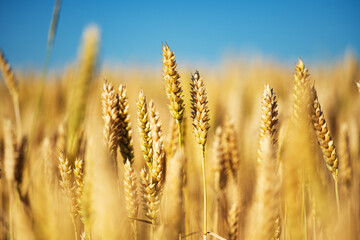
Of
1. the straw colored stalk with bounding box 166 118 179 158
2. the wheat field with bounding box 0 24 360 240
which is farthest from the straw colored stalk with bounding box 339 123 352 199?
the straw colored stalk with bounding box 166 118 179 158

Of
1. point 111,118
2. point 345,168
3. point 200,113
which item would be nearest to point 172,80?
point 200,113

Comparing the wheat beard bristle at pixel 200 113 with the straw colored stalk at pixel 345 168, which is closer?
the wheat beard bristle at pixel 200 113

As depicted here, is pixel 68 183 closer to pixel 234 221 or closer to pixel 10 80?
pixel 234 221

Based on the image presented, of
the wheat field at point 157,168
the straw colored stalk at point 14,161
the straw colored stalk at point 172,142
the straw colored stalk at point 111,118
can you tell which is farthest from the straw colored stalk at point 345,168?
the straw colored stalk at point 14,161

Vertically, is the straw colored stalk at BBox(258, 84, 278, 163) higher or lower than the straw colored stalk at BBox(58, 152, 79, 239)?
higher

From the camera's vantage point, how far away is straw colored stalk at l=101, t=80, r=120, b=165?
0.82 m

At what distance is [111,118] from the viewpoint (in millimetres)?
851

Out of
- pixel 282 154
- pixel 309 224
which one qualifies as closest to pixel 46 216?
pixel 282 154

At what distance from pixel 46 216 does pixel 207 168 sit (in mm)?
1196

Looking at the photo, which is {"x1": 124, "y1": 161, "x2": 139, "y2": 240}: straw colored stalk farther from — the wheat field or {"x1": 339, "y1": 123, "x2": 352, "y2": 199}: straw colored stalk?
{"x1": 339, "y1": 123, "x2": 352, "y2": 199}: straw colored stalk

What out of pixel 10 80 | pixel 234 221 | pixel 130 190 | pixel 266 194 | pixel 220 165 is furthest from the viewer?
pixel 220 165

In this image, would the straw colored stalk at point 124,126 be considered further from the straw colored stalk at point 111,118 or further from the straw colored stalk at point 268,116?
the straw colored stalk at point 268,116

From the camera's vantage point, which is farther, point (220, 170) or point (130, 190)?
point (220, 170)

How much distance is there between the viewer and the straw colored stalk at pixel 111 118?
0.82 m
